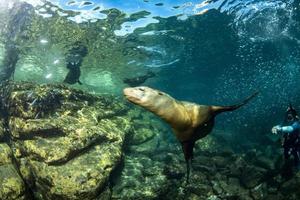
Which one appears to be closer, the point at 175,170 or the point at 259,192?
the point at 259,192

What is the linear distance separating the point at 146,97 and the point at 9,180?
7.81 m

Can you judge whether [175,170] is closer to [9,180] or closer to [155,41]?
[9,180]

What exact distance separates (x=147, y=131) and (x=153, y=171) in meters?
4.73

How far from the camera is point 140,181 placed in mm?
11656

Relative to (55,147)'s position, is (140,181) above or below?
below

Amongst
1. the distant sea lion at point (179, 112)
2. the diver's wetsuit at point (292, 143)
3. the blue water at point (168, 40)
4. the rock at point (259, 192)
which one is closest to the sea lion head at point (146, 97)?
the distant sea lion at point (179, 112)

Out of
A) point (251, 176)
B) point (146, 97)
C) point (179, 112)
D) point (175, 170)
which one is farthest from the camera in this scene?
point (251, 176)

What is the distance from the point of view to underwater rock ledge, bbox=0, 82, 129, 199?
940cm

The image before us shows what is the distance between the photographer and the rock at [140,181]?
10.8 meters

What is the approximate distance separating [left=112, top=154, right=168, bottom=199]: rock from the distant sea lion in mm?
5407

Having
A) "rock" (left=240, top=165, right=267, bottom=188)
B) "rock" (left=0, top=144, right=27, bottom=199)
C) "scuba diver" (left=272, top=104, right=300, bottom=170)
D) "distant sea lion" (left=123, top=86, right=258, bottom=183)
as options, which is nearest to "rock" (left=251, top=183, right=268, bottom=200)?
"rock" (left=240, top=165, right=267, bottom=188)

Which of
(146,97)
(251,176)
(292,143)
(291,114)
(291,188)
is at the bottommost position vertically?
(251,176)

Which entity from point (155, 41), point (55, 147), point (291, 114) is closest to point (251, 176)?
point (291, 114)

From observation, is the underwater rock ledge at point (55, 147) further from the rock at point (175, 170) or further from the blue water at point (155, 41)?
the blue water at point (155, 41)
